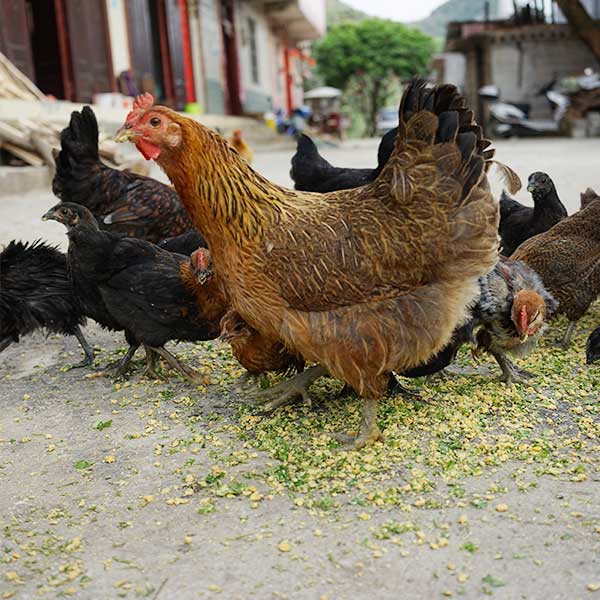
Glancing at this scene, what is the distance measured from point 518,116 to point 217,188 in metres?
23.5

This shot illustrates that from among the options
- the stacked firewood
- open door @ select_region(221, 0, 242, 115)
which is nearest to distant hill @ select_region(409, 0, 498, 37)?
open door @ select_region(221, 0, 242, 115)

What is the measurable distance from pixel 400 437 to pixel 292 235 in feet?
3.48

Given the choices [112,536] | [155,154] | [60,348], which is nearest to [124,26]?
[60,348]

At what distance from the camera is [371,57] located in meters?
43.3

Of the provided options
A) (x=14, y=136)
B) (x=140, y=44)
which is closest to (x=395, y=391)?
(x=14, y=136)

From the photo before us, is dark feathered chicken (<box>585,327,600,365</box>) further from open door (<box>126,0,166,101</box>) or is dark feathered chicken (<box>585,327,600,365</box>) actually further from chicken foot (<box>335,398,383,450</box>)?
open door (<box>126,0,166,101</box>)

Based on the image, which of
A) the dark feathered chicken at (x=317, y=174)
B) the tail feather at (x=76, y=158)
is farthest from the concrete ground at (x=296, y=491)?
the dark feathered chicken at (x=317, y=174)

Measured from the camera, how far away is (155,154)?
3.19 m

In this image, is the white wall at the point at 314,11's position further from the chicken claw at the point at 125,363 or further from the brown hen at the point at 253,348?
the brown hen at the point at 253,348

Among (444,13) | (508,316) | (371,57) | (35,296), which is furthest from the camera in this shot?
(444,13)

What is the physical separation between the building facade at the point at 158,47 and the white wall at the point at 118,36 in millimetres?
22

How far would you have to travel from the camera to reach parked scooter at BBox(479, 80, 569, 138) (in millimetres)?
23750

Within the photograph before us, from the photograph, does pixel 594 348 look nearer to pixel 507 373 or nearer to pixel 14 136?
pixel 507 373

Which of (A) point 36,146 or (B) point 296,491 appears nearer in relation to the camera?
(B) point 296,491
